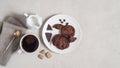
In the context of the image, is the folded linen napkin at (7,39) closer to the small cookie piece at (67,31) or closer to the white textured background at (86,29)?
the white textured background at (86,29)

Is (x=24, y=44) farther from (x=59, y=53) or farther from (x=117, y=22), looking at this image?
(x=117, y=22)

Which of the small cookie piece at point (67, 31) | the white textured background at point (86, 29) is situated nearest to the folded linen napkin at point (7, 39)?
the white textured background at point (86, 29)

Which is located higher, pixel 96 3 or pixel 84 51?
pixel 96 3

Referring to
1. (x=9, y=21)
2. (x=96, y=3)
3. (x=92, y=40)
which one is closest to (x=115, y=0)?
(x=96, y=3)

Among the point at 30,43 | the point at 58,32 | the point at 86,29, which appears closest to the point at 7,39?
the point at 30,43

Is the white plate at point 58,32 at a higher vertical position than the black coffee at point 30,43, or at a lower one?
higher

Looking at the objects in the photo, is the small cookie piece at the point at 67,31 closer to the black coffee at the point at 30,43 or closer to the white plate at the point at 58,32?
the white plate at the point at 58,32

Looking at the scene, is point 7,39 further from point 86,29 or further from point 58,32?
point 86,29
